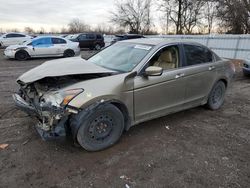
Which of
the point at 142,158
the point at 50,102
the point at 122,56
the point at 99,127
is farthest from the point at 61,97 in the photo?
the point at 122,56

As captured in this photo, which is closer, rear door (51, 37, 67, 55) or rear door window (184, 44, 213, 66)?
rear door window (184, 44, 213, 66)

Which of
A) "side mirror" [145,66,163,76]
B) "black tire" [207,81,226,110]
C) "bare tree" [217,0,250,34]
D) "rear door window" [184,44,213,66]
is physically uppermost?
"bare tree" [217,0,250,34]

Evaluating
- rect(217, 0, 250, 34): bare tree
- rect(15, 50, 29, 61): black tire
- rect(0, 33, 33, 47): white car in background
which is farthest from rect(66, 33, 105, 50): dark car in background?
rect(217, 0, 250, 34): bare tree

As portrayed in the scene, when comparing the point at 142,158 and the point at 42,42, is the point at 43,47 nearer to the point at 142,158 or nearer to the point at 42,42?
the point at 42,42

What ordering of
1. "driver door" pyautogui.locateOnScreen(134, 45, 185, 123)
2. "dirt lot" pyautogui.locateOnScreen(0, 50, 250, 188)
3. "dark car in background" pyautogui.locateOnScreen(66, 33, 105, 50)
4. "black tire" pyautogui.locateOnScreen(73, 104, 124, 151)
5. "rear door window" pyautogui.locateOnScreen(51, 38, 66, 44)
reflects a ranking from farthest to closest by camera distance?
1. "dark car in background" pyautogui.locateOnScreen(66, 33, 105, 50)
2. "rear door window" pyautogui.locateOnScreen(51, 38, 66, 44)
3. "driver door" pyautogui.locateOnScreen(134, 45, 185, 123)
4. "black tire" pyautogui.locateOnScreen(73, 104, 124, 151)
5. "dirt lot" pyautogui.locateOnScreen(0, 50, 250, 188)

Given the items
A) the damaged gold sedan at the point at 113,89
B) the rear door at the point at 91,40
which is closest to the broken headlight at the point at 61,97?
the damaged gold sedan at the point at 113,89

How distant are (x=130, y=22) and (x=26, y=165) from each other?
1715 inches

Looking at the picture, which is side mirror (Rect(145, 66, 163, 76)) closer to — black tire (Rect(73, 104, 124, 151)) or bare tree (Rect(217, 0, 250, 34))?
black tire (Rect(73, 104, 124, 151))

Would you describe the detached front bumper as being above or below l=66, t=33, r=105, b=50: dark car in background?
below

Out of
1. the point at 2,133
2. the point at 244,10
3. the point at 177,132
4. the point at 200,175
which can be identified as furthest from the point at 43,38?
the point at 244,10

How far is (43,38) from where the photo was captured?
47.3 feet

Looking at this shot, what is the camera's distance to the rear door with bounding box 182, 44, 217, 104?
14.6ft

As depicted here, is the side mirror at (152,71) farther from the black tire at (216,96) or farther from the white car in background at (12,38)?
the white car in background at (12,38)

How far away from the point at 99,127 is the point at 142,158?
2.46ft
